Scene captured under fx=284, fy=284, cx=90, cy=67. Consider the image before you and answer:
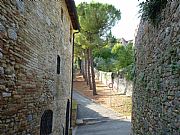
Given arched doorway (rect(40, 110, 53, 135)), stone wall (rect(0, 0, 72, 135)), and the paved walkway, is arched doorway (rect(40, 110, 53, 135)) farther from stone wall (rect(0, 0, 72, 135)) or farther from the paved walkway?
the paved walkway

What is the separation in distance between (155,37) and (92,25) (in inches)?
765

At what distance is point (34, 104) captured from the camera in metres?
6.27

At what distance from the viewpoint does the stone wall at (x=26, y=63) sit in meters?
4.48

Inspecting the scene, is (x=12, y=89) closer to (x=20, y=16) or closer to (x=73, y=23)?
(x=20, y=16)

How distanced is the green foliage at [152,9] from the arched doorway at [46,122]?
3621mm

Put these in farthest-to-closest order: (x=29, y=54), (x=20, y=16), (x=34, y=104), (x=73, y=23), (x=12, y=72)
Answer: (x=73, y=23) < (x=34, y=104) < (x=29, y=54) < (x=20, y=16) < (x=12, y=72)

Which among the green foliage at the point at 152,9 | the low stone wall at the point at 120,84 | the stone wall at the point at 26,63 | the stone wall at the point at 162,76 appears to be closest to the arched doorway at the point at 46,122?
the stone wall at the point at 26,63

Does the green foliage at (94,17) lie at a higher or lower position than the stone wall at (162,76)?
higher

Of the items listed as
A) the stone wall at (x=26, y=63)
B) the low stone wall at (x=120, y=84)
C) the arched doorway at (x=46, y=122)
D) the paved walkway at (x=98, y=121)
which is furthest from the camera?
the low stone wall at (x=120, y=84)

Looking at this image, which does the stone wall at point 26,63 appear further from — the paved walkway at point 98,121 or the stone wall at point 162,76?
the paved walkway at point 98,121

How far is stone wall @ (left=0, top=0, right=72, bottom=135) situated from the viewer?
14.7ft

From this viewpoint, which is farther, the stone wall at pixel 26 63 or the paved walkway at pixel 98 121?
the paved walkway at pixel 98 121

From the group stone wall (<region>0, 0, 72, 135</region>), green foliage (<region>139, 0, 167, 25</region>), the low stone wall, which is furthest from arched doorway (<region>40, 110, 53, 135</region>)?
the low stone wall

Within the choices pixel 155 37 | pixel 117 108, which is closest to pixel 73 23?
pixel 155 37
